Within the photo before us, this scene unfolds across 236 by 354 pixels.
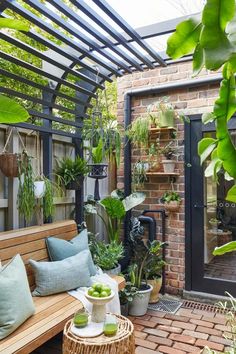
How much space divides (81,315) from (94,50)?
6.57ft

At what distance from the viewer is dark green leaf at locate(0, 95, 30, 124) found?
2.61 ft

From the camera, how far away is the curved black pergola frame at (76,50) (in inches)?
77.1

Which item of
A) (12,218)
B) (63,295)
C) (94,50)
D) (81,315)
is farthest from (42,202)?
(94,50)

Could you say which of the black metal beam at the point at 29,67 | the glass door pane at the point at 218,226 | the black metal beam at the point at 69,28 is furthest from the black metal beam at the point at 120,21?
the glass door pane at the point at 218,226

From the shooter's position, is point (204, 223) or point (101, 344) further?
point (204, 223)

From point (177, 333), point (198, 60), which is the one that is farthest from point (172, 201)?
point (198, 60)

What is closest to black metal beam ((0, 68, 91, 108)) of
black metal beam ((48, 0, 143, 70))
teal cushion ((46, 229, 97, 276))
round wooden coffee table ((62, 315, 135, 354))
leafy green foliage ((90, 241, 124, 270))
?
black metal beam ((48, 0, 143, 70))

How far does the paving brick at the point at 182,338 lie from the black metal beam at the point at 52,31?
96.1 inches

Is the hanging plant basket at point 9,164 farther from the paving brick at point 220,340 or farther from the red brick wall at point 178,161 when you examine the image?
the paving brick at point 220,340

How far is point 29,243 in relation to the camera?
2344 millimetres

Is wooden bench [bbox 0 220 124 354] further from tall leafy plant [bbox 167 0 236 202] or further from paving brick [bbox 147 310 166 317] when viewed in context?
tall leafy plant [bbox 167 0 236 202]

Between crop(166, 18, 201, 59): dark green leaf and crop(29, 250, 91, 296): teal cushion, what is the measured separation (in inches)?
71.1

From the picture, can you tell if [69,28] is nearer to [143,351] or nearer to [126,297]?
[126,297]

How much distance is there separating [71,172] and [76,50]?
1.13 metres
